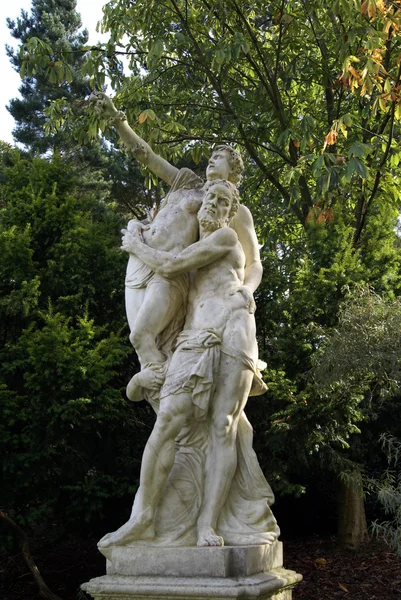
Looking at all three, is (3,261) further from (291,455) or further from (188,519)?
(188,519)

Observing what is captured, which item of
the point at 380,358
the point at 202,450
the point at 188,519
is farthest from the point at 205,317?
the point at 380,358

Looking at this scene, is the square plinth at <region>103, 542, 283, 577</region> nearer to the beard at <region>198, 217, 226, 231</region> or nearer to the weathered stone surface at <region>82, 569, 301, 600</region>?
the weathered stone surface at <region>82, 569, 301, 600</region>

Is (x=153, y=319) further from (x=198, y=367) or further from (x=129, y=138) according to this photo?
(x=129, y=138)

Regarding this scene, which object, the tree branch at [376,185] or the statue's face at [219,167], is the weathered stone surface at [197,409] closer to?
the statue's face at [219,167]

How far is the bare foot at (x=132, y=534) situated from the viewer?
4.03m

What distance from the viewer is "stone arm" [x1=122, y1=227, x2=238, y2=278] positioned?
4465 millimetres

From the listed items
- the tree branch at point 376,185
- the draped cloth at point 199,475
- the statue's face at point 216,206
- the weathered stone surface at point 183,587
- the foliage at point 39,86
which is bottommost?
the weathered stone surface at point 183,587

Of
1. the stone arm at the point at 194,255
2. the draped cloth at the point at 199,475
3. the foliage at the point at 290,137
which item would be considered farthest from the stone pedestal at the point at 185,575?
the foliage at the point at 290,137

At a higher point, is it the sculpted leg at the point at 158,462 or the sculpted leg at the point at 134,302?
the sculpted leg at the point at 134,302

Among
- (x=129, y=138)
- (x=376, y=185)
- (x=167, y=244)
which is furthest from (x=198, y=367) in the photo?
(x=376, y=185)

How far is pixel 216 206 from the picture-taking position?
15.0 feet

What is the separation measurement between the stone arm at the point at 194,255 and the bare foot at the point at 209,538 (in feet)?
4.70

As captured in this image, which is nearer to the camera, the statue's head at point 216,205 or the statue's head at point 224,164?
the statue's head at point 216,205

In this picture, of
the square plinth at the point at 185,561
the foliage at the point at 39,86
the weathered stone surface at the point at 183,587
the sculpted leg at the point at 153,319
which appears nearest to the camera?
the weathered stone surface at the point at 183,587
